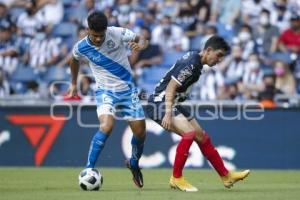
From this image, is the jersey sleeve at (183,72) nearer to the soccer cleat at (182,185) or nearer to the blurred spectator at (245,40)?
the soccer cleat at (182,185)

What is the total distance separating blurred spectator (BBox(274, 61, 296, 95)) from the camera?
1972cm

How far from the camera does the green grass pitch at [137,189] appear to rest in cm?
1043

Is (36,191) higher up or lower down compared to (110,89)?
lower down

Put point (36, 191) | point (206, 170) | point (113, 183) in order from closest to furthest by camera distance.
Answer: point (36, 191) → point (113, 183) → point (206, 170)

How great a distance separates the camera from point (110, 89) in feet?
39.7

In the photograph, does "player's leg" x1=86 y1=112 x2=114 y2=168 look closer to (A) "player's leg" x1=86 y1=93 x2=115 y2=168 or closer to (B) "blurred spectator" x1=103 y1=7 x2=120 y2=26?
(A) "player's leg" x1=86 y1=93 x2=115 y2=168

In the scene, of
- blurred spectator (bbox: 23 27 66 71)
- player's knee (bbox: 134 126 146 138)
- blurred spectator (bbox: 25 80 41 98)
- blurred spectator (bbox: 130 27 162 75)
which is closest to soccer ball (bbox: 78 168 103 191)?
player's knee (bbox: 134 126 146 138)

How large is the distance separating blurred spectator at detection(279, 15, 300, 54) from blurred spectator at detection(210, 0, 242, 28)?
163 centimetres

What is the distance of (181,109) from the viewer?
473 inches

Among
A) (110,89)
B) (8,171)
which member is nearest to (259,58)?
(8,171)

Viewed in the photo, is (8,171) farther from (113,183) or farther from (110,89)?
(110,89)

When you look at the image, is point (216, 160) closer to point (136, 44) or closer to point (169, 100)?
point (169, 100)

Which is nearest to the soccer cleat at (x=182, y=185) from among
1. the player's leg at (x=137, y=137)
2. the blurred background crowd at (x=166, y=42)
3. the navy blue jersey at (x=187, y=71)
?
the player's leg at (x=137, y=137)

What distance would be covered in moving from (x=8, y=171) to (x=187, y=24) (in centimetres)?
776
